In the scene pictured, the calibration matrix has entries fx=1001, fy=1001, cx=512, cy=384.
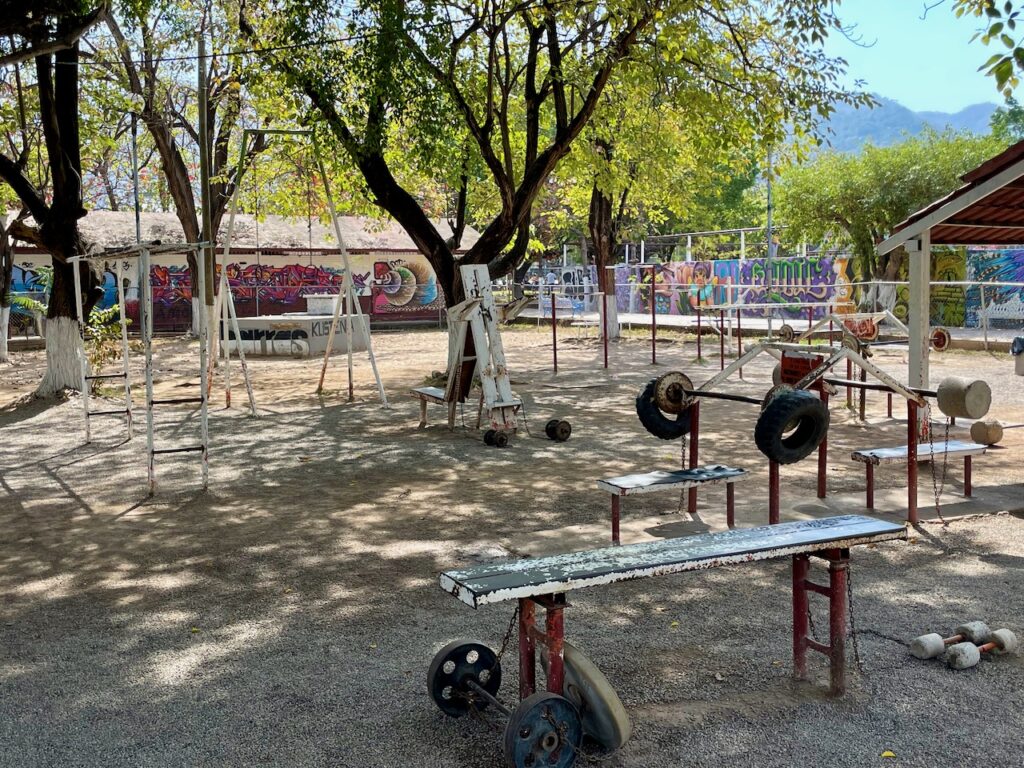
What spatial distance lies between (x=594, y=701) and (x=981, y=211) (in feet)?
24.5

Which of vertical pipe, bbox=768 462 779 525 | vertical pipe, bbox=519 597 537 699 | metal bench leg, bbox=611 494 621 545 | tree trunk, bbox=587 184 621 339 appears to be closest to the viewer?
vertical pipe, bbox=519 597 537 699

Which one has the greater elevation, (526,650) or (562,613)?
(562,613)

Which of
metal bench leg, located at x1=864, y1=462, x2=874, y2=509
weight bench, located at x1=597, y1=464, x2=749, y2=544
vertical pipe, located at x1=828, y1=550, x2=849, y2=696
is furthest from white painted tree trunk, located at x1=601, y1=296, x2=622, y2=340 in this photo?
vertical pipe, located at x1=828, y1=550, x2=849, y2=696

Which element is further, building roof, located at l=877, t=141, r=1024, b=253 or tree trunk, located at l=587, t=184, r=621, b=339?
tree trunk, located at l=587, t=184, r=621, b=339

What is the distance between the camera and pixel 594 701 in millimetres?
3566

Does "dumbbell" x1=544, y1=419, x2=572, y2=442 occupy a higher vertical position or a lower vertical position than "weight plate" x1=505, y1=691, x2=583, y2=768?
higher

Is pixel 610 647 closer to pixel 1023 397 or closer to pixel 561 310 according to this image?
pixel 1023 397

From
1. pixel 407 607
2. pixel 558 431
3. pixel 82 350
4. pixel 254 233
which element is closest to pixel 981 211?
pixel 558 431

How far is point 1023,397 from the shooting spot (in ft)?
42.8

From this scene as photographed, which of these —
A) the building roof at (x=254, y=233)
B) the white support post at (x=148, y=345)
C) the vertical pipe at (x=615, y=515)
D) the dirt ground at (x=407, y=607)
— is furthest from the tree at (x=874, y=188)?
the white support post at (x=148, y=345)

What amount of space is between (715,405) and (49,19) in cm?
953

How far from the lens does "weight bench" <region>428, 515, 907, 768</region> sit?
3412 millimetres

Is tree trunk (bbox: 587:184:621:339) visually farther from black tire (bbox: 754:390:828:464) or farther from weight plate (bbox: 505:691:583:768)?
weight plate (bbox: 505:691:583:768)

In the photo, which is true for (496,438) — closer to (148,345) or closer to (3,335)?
(148,345)
